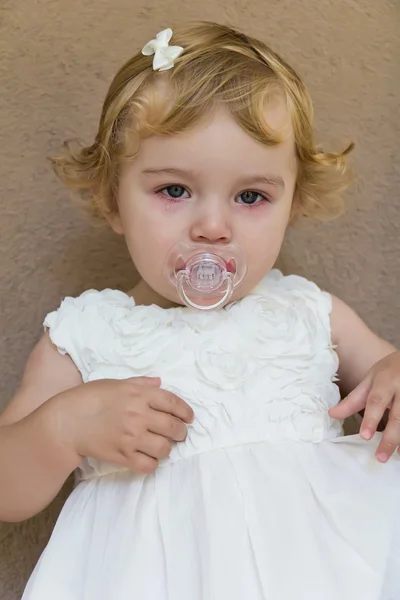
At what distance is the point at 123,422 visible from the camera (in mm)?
807

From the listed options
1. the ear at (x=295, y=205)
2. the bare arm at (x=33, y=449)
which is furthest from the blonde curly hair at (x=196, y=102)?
the bare arm at (x=33, y=449)

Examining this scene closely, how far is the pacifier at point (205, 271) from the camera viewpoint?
852 millimetres

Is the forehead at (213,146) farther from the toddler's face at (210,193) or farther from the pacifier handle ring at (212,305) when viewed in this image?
the pacifier handle ring at (212,305)

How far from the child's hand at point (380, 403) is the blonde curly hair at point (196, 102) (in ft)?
0.81

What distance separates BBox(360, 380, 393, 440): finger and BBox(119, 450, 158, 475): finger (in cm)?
21

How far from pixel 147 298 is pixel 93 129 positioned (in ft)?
0.90

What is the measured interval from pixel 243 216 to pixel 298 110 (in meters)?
0.14

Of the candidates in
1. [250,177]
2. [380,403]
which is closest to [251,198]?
[250,177]

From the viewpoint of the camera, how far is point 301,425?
85 cm

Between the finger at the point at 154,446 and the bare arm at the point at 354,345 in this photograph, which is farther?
the bare arm at the point at 354,345

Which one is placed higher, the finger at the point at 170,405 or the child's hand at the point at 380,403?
the child's hand at the point at 380,403

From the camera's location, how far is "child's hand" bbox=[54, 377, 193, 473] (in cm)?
81

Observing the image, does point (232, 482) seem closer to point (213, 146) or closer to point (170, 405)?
point (170, 405)

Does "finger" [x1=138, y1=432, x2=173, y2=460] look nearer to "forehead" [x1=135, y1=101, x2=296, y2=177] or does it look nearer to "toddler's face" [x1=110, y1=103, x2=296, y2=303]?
"toddler's face" [x1=110, y1=103, x2=296, y2=303]
